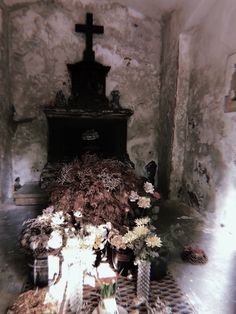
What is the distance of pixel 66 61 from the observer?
4.51 m

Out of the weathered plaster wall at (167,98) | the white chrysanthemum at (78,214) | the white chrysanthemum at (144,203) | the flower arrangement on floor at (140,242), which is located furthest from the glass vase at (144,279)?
the weathered plaster wall at (167,98)

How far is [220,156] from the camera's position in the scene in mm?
3143

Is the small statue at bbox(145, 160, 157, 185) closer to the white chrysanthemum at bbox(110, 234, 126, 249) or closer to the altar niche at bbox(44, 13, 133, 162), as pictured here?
the altar niche at bbox(44, 13, 133, 162)

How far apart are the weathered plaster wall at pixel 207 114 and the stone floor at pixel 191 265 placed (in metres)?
0.41

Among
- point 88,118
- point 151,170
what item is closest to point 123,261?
point 88,118

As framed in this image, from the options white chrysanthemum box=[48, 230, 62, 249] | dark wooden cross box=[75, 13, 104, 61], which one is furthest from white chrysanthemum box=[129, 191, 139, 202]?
dark wooden cross box=[75, 13, 104, 61]

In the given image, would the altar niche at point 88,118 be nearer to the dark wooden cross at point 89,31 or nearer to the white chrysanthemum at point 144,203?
the dark wooden cross at point 89,31

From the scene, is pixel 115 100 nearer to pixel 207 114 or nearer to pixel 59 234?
pixel 207 114

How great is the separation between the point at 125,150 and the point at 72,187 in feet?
8.63

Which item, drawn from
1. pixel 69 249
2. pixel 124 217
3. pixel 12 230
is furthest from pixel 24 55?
pixel 69 249

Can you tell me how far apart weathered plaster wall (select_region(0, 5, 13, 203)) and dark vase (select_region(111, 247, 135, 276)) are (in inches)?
99.6

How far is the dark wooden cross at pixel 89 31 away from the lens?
14.6 feet

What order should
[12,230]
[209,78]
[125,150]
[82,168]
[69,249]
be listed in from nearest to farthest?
[69,249]
[82,168]
[12,230]
[209,78]
[125,150]

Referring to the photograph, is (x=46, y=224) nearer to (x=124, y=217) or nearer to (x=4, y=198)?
(x=124, y=217)
